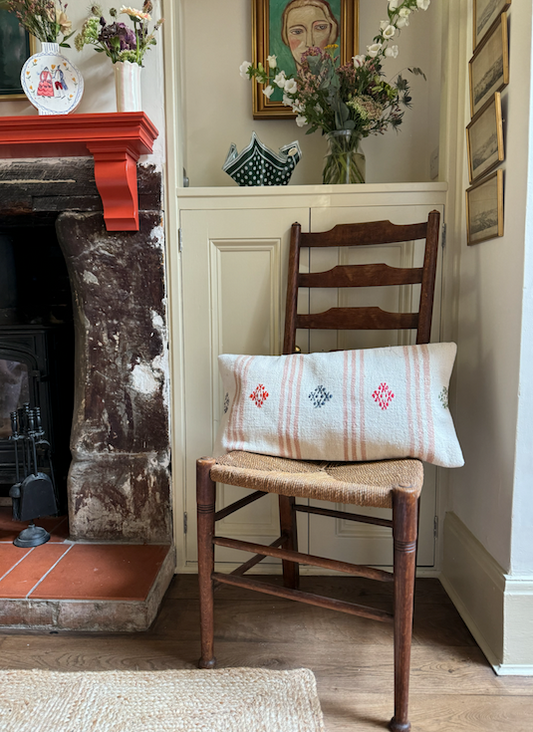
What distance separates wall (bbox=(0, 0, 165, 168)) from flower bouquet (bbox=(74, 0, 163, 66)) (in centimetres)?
5

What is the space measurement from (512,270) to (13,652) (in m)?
1.47

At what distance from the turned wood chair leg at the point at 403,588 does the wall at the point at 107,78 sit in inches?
44.9

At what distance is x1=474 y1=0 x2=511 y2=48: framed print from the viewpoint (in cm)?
116

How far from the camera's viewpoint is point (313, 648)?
125 centimetres

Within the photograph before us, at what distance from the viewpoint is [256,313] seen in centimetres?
154

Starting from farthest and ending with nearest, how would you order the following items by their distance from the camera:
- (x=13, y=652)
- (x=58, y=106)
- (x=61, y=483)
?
(x=61, y=483), (x=58, y=106), (x=13, y=652)

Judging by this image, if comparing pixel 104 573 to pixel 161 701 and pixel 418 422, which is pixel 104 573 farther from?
pixel 418 422

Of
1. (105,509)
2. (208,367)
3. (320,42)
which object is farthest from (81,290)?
(320,42)

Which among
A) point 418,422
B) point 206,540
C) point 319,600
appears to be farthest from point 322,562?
point 418,422

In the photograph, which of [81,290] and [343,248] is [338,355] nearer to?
[343,248]

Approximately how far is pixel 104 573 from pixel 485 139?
1489mm

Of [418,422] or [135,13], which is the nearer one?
[418,422]

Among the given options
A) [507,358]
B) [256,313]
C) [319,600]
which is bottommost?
[319,600]

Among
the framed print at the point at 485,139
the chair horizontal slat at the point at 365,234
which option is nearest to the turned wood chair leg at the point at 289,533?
the chair horizontal slat at the point at 365,234
